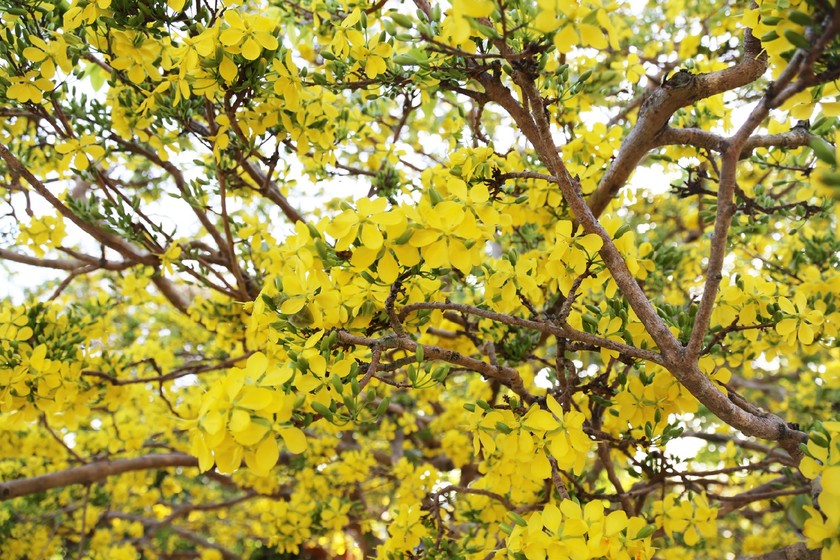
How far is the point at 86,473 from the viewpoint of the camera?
2.96 m

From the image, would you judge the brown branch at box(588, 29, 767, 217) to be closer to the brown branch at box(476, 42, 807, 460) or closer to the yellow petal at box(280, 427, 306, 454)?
the brown branch at box(476, 42, 807, 460)

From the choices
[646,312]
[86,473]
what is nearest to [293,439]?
[646,312]

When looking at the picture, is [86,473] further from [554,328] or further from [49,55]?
[554,328]

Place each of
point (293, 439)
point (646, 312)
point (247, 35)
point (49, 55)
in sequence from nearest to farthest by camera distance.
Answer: point (293, 439), point (646, 312), point (247, 35), point (49, 55)

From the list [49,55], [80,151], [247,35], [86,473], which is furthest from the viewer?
[86,473]

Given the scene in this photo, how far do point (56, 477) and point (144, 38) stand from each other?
2518mm

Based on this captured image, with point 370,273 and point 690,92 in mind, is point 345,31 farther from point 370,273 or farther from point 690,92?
point 690,92

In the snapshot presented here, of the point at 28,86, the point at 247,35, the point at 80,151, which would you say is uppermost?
the point at 80,151

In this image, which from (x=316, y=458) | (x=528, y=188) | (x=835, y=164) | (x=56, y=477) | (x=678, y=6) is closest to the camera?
(x=835, y=164)

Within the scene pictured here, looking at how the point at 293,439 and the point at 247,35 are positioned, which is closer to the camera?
the point at 293,439

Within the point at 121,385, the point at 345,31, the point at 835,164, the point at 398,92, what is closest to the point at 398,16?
the point at 345,31

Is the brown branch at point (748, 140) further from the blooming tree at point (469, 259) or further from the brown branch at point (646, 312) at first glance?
the brown branch at point (646, 312)

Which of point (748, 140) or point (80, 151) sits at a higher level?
point (80, 151)

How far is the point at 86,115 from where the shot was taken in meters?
2.16
